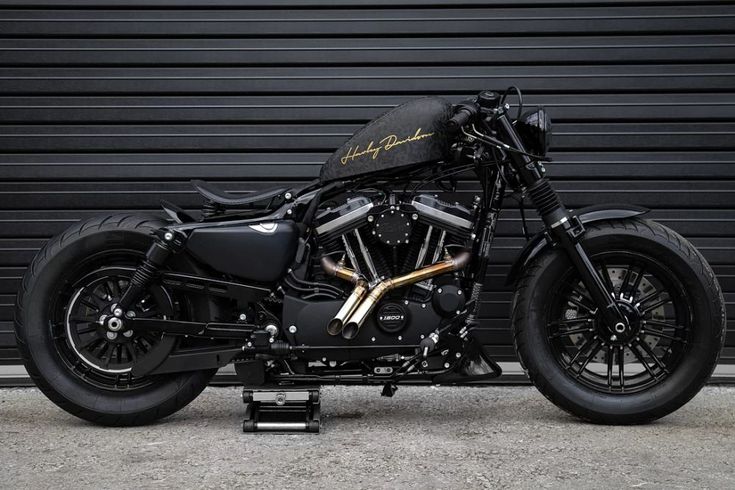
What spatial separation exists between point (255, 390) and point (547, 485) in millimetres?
1543

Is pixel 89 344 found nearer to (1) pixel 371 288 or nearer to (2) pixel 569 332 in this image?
(1) pixel 371 288

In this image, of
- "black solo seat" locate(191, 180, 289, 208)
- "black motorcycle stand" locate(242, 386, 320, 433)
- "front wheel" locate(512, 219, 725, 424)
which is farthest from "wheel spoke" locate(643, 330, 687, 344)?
"black solo seat" locate(191, 180, 289, 208)

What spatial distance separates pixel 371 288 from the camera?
4.78 metres

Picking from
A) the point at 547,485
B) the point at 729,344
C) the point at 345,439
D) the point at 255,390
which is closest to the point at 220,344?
the point at 255,390

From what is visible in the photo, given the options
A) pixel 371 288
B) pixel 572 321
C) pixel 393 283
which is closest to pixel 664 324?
pixel 572 321

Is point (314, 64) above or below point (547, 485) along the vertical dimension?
above

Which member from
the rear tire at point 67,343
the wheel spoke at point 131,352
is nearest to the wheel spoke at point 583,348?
the rear tire at point 67,343

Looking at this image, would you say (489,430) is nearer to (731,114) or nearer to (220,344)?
(220,344)

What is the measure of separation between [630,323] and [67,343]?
2.82m

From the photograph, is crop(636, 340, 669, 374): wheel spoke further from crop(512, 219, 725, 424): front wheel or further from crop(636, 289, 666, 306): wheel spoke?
crop(636, 289, 666, 306): wheel spoke

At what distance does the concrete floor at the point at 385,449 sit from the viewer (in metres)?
4.04

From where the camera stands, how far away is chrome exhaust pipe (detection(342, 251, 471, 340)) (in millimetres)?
4715

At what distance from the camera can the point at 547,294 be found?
4906 mm

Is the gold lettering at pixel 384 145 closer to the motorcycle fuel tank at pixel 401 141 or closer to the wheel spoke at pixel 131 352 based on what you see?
the motorcycle fuel tank at pixel 401 141
